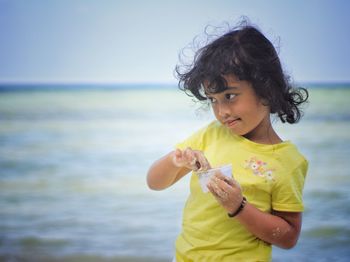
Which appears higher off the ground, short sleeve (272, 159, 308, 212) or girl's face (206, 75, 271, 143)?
girl's face (206, 75, 271, 143)

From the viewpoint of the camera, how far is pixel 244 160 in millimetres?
1379

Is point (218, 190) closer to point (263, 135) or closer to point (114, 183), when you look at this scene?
point (263, 135)

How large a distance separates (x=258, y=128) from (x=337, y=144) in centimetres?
348

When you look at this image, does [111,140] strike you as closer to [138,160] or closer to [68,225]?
[138,160]

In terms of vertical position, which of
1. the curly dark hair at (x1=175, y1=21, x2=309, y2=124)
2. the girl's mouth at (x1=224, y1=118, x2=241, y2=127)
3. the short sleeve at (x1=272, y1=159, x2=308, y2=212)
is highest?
the curly dark hair at (x1=175, y1=21, x2=309, y2=124)

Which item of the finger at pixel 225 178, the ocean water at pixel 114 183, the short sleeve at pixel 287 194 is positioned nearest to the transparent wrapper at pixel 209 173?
the finger at pixel 225 178

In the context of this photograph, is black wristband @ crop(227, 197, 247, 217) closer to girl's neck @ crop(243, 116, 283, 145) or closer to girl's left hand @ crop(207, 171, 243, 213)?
girl's left hand @ crop(207, 171, 243, 213)

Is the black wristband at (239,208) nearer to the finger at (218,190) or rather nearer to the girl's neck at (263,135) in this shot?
the finger at (218,190)

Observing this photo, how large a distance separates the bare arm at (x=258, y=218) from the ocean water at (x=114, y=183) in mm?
361

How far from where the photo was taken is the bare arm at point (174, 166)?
131 cm

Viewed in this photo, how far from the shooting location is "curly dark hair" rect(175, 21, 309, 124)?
137 centimetres

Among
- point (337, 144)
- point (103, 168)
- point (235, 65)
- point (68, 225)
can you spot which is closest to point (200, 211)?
point (235, 65)

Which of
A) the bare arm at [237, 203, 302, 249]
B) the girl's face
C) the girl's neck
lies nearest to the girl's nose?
the girl's face

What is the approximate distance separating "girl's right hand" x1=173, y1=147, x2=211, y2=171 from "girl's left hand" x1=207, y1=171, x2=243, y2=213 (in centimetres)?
5
